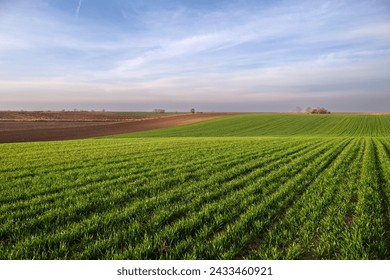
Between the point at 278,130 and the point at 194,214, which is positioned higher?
the point at 278,130

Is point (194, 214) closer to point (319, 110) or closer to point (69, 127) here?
point (69, 127)

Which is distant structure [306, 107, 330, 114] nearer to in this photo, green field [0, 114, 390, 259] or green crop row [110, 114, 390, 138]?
green crop row [110, 114, 390, 138]

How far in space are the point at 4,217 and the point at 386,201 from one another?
10.0 m

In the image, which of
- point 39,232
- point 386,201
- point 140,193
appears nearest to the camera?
point 39,232

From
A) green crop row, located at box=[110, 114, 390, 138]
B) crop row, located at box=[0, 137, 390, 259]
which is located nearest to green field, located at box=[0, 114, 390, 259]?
crop row, located at box=[0, 137, 390, 259]

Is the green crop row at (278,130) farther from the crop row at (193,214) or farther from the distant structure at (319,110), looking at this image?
the distant structure at (319,110)

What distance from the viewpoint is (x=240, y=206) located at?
7477 mm

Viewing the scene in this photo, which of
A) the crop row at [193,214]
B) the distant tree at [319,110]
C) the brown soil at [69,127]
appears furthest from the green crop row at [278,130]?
the distant tree at [319,110]

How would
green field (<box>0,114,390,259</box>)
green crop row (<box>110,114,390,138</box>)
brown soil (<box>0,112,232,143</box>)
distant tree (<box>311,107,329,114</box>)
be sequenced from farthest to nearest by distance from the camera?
distant tree (<box>311,107,329,114</box>) < green crop row (<box>110,114,390,138</box>) < brown soil (<box>0,112,232,143</box>) < green field (<box>0,114,390,259</box>)

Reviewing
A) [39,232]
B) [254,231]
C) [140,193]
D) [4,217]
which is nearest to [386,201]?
[254,231]

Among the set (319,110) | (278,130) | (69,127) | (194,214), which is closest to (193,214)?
(194,214)

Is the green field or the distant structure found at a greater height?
the distant structure

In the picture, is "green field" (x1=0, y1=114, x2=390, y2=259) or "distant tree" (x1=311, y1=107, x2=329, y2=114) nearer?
"green field" (x1=0, y1=114, x2=390, y2=259)

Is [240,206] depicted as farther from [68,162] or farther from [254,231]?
[68,162]
